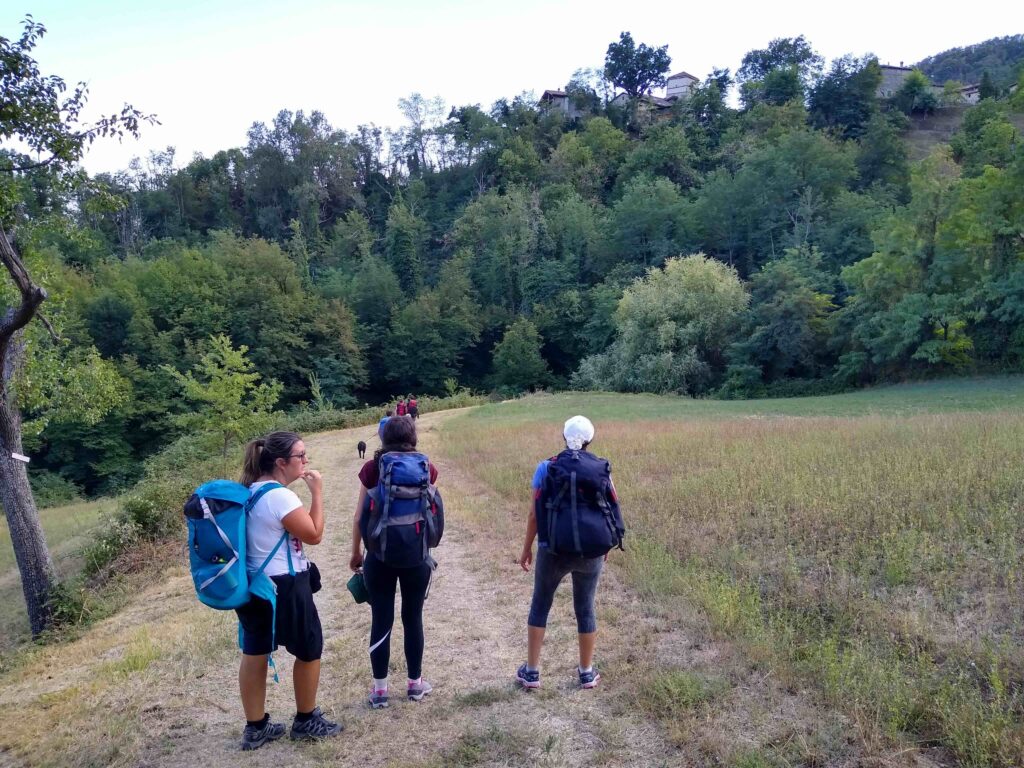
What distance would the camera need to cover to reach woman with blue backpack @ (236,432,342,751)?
371 cm

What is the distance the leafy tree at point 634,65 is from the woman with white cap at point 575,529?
104917 mm

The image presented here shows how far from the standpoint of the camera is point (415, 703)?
14.8ft

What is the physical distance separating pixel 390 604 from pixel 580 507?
4.64 feet

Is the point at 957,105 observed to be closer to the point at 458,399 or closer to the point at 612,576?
the point at 458,399

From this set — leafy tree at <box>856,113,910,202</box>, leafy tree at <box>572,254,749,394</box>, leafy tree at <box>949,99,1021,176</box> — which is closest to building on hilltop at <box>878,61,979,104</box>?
leafy tree at <box>949,99,1021,176</box>

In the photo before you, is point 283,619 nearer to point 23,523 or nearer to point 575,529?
point 575,529

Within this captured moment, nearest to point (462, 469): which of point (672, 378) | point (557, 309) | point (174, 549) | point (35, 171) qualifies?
point (174, 549)

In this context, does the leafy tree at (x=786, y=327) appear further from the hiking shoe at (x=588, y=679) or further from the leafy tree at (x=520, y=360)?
the hiking shoe at (x=588, y=679)

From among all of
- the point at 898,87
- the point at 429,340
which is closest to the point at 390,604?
→ the point at 429,340

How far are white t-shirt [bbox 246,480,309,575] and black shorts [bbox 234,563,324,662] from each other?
0.13 metres

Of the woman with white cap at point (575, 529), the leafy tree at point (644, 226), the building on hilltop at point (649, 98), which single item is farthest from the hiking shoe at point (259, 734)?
the building on hilltop at point (649, 98)

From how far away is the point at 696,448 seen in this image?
13.0 metres

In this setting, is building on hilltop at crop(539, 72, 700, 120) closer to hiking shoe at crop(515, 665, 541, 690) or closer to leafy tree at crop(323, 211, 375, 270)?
leafy tree at crop(323, 211, 375, 270)

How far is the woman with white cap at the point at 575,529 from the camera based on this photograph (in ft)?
13.8
